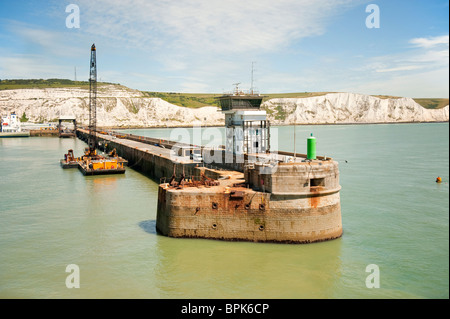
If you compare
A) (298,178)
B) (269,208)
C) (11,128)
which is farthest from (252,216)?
(11,128)

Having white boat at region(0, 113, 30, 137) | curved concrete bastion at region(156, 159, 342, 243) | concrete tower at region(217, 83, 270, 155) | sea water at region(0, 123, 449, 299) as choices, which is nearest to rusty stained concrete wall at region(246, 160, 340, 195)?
curved concrete bastion at region(156, 159, 342, 243)

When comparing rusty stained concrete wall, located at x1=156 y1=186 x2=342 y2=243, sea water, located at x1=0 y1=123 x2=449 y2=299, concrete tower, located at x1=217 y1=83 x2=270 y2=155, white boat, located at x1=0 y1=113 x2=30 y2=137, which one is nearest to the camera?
sea water, located at x1=0 y1=123 x2=449 y2=299

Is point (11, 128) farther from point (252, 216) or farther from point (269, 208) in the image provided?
point (269, 208)

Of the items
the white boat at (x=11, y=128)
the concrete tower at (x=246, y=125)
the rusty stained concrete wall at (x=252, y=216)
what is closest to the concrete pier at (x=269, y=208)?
the rusty stained concrete wall at (x=252, y=216)

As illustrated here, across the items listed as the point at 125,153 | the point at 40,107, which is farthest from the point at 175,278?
the point at 40,107

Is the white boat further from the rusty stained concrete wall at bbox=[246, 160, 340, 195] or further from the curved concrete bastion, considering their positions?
the rusty stained concrete wall at bbox=[246, 160, 340, 195]

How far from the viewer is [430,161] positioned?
2327 inches

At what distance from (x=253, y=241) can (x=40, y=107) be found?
207 m

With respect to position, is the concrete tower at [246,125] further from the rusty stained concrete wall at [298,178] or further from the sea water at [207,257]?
the rusty stained concrete wall at [298,178]

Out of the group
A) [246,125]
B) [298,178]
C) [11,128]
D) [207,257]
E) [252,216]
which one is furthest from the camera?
[11,128]

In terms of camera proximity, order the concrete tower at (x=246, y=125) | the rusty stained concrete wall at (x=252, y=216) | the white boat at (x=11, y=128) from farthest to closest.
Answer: the white boat at (x=11, y=128), the concrete tower at (x=246, y=125), the rusty stained concrete wall at (x=252, y=216)

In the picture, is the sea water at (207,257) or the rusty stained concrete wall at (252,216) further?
the rusty stained concrete wall at (252,216)

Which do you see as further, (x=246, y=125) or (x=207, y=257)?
(x=246, y=125)
